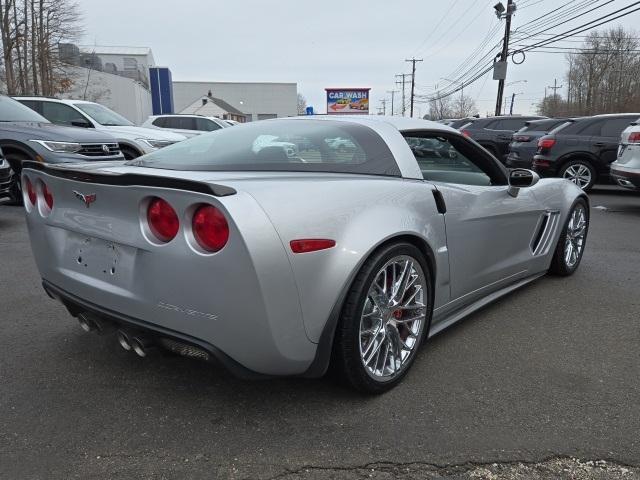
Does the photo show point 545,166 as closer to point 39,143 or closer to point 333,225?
point 39,143

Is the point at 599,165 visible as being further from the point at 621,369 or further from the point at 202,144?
the point at 202,144

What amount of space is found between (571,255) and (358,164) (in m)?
2.81

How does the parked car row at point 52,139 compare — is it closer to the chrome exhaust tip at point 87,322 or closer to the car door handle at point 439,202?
the chrome exhaust tip at point 87,322

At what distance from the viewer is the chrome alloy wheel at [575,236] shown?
449 cm

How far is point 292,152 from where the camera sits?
2768 millimetres

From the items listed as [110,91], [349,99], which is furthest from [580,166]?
[110,91]

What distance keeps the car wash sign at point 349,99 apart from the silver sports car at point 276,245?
35257 millimetres

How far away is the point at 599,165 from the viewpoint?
9844mm

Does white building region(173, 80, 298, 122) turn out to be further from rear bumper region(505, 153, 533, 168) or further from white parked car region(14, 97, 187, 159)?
white parked car region(14, 97, 187, 159)

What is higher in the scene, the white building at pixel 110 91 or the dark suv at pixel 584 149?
the white building at pixel 110 91

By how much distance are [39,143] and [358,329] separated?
6867mm

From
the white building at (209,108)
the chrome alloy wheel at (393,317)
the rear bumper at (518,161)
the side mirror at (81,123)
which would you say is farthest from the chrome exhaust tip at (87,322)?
the white building at (209,108)

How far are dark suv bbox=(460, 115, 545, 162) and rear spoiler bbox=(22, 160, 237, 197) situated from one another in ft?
44.4

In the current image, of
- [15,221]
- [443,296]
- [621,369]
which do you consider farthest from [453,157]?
[15,221]
